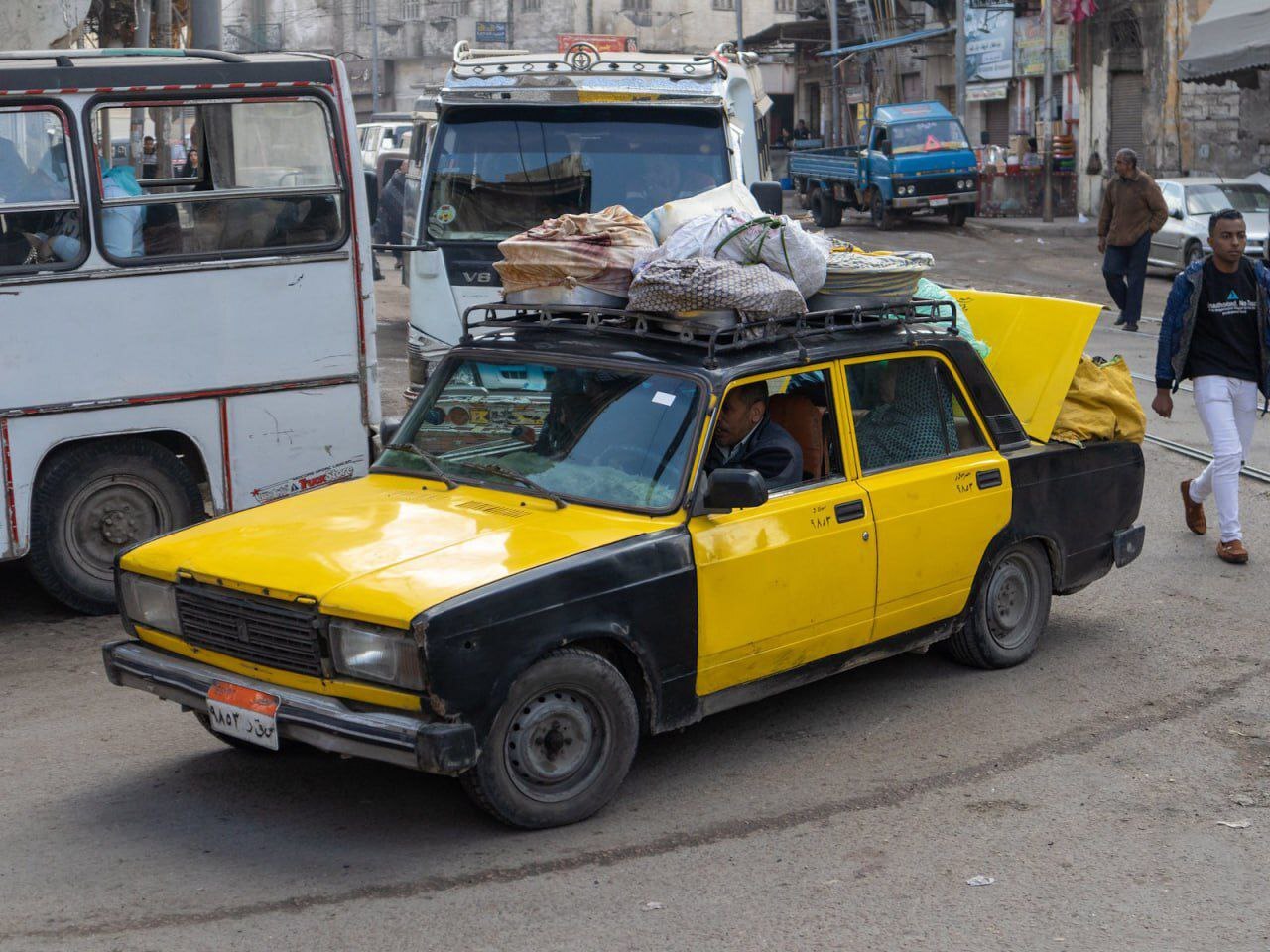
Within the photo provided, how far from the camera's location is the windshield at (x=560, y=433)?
5.38 m

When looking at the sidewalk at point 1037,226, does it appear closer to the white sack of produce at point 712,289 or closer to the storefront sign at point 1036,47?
the storefront sign at point 1036,47

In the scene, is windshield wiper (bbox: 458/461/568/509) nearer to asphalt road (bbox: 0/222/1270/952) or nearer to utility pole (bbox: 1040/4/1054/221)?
asphalt road (bbox: 0/222/1270/952)

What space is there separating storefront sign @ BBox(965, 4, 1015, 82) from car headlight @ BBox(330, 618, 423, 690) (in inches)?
1407

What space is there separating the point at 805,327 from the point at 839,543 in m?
0.84

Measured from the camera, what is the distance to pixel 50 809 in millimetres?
5277

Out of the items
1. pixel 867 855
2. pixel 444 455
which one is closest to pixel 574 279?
pixel 444 455

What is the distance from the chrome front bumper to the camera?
14.7 feet

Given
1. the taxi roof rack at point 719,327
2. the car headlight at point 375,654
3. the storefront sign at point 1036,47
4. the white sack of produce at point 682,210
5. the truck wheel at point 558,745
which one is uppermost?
the storefront sign at point 1036,47

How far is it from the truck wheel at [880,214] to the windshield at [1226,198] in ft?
28.0

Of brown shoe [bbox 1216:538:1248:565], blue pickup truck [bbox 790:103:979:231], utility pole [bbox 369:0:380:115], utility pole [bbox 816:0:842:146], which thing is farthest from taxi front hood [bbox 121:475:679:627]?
utility pole [bbox 369:0:380:115]

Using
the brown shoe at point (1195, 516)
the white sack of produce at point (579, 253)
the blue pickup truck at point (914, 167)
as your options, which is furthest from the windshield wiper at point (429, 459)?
the blue pickup truck at point (914, 167)

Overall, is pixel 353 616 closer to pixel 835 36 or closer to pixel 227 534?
pixel 227 534

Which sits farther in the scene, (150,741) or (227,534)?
(150,741)

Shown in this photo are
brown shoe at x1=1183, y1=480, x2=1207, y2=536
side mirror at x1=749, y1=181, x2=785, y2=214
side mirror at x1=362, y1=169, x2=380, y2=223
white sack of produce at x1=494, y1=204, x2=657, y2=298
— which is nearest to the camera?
white sack of produce at x1=494, y1=204, x2=657, y2=298
